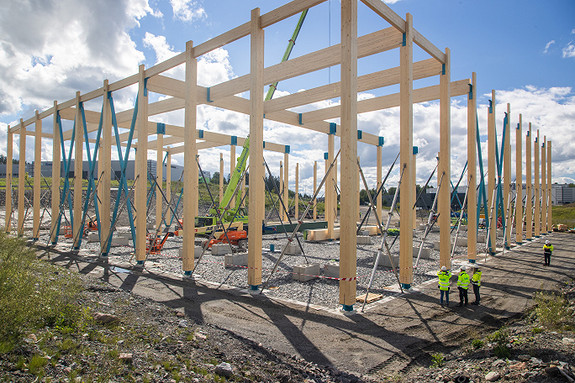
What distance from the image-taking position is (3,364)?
3.89 m

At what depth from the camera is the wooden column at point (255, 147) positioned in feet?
30.6

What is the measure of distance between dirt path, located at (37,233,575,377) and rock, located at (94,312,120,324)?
1.80 metres

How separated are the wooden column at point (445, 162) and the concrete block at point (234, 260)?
655 cm

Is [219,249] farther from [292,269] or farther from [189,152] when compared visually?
[189,152]

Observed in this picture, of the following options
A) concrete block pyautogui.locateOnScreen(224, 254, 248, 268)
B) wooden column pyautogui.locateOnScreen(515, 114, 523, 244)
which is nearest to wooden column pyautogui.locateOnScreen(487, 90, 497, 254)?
wooden column pyautogui.locateOnScreen(515, 114, 523, 244)

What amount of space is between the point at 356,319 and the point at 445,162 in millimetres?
6505

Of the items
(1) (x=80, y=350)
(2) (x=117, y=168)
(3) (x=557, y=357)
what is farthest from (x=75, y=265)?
(2) (x=117, y=168)

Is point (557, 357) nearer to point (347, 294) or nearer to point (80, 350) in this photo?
point (347, 294)

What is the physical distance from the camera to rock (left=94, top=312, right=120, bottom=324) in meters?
5.75

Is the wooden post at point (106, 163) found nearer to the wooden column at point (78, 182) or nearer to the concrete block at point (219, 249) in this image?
the wooden column at point (78, 182)

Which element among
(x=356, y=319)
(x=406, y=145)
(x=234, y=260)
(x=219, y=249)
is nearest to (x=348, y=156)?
(x=406, y=145)

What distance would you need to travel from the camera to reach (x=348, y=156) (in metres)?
7.62

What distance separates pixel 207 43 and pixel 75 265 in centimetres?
880

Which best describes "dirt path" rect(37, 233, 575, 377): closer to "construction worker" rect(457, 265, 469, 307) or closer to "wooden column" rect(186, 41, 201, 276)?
"construction worker" rect(457, 265, 469, 307)
